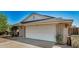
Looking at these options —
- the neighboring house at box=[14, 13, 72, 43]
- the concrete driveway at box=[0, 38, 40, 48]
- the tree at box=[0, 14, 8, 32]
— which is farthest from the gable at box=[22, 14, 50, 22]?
the concrete driveway at box=[0, 38, 40, 48]

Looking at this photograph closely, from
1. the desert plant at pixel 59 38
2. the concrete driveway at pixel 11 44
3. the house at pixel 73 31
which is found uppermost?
the house at pixel 73 31

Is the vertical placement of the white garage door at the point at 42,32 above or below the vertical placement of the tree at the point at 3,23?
below

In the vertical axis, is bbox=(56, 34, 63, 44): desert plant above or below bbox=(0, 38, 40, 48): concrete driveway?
above

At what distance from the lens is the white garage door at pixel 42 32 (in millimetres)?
2744

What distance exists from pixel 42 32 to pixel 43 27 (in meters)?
0.10

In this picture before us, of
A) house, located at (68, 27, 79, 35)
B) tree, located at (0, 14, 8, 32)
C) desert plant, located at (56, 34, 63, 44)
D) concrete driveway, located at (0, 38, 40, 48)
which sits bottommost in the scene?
concrete driveway, located at (0, 38, 40, 48)

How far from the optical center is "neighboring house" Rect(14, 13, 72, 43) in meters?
2.69

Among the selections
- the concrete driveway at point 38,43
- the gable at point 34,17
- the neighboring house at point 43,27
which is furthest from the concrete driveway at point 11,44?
the gable at point 34,17

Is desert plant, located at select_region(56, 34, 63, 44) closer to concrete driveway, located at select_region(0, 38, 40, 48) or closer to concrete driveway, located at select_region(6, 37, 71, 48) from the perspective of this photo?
concrete driveway, located at select_region(6, 37, 71, 48)

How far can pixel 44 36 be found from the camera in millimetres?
2777

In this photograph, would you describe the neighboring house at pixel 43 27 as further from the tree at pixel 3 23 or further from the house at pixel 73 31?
the tree at pixel 3 23
